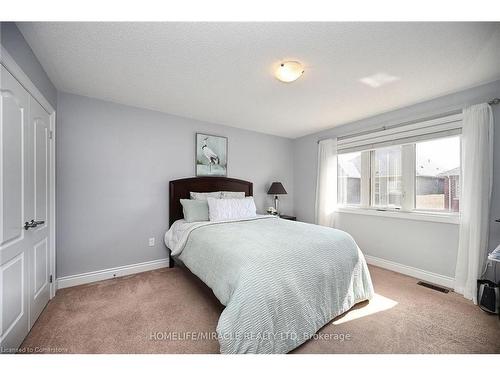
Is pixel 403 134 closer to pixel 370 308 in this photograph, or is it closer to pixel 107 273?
pixel 370 308

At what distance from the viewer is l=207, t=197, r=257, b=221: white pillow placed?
278 centimetres

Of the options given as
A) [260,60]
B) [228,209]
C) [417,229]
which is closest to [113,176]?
[228,209]

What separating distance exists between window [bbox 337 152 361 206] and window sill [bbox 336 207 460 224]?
18cm

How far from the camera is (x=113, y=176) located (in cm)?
266

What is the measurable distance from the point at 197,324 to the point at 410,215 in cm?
294

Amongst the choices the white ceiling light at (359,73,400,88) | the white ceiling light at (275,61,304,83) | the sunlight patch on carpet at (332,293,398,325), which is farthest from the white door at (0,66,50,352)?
the white ceiling light at (359,73,400,88)

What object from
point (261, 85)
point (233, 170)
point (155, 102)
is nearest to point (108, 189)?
point (155, 102)

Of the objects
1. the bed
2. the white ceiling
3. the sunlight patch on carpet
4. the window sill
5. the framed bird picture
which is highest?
the white ceiling

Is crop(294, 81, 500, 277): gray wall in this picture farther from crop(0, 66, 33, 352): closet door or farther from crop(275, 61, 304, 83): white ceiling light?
crop(0, 66, 33, 352): closet door

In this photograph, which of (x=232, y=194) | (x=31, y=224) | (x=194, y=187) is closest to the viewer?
(x=31, y=224)

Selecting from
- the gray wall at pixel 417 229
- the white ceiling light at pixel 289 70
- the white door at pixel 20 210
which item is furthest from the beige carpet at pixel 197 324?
the white ceiling light at pixel 289 70

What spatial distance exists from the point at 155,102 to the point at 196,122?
29.2 inches

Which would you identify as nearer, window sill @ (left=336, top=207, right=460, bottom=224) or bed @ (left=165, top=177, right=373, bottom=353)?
bed @ (left=165, top=177, right=373, bottom=353)

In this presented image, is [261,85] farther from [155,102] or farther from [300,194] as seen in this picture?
[300,194]
